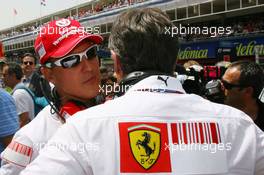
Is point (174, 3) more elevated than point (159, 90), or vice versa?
point (174, 3)

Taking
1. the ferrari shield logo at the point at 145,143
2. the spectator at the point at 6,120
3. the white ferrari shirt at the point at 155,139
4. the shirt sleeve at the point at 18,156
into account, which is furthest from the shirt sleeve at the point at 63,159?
the spectator at the point at 6,120

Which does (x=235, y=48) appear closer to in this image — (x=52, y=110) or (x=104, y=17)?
(x=104, y=17)

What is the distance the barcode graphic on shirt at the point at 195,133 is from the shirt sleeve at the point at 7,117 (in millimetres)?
1620

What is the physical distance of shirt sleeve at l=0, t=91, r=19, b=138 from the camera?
8.31 ft

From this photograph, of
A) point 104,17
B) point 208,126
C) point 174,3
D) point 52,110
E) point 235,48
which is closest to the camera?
point 208,126

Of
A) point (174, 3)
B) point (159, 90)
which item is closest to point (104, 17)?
point (174, 3)

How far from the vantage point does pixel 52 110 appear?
1.68m

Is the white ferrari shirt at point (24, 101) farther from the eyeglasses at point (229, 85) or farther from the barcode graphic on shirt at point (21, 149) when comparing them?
the barcode graphic on shirt at point (21, 149)

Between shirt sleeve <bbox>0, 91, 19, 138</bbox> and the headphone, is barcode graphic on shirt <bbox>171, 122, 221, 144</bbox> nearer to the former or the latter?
the headphone

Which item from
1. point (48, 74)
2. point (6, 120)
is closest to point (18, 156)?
point (48, 74)

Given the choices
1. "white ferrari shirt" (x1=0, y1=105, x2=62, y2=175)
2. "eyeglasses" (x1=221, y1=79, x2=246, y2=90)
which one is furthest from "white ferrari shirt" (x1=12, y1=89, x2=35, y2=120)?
"white ferrari shirt" (x1=0, y1=105, x2=62, y2=175)

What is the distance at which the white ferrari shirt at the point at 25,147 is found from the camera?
5.01 feet

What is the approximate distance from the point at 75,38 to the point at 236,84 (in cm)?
173

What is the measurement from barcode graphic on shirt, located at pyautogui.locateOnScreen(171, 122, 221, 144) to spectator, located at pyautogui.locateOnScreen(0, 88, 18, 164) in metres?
1.62
